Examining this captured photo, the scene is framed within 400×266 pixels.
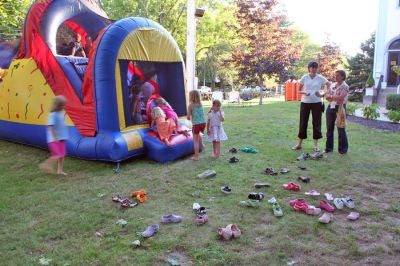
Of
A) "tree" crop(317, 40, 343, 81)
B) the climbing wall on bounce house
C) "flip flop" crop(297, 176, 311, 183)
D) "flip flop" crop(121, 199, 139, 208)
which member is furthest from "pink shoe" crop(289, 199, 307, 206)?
"tree" crop(317, 40, 343, 81)

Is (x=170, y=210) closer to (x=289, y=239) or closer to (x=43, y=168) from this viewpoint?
(x=289, y=239)

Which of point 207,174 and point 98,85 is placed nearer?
point 207,174

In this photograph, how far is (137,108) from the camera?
759 centimetres

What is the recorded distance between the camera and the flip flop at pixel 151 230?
3.81m

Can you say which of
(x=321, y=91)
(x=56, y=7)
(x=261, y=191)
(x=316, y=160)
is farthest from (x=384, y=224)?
(x=56, y=7)

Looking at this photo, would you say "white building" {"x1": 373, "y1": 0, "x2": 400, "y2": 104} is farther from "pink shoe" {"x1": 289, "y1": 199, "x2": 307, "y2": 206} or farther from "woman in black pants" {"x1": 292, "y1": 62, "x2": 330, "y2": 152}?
"pink shoe" {"x1": 289, "y1": 199, "x2": 307, "y2": 206}

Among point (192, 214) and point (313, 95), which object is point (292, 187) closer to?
point (192, 214)

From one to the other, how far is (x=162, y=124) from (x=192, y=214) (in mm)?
2823

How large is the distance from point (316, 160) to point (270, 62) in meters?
16.6

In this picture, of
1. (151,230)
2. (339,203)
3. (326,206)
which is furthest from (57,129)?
(339,203)

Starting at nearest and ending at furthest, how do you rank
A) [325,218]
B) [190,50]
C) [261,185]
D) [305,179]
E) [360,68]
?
[325,218] < [261,185] < [305,179] < [190,50] < [360,68]

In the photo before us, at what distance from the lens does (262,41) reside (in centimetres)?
2306

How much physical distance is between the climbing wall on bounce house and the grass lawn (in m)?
Answer: 0.74

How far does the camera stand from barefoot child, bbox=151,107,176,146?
6.93 meters
